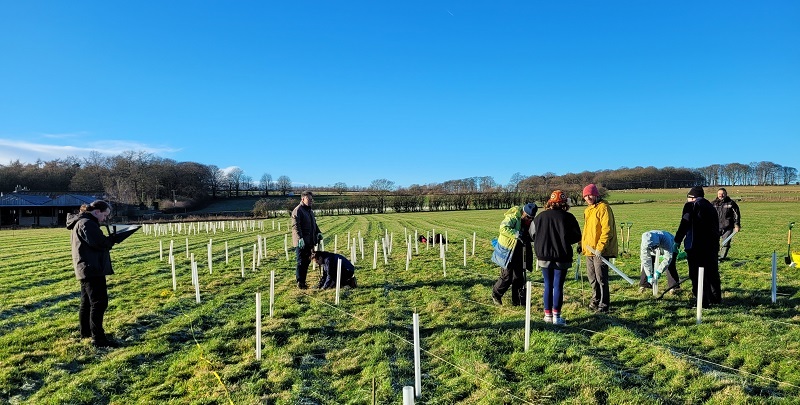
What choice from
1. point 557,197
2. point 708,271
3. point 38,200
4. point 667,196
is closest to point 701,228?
point 708,271

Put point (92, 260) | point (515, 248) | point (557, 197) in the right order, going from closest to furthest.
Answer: point (92, 260) < point (557, 197) < point (515, 248)

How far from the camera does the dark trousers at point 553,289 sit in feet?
20.7

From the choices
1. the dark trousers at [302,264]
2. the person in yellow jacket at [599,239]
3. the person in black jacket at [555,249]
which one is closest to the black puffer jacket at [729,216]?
the person in yellow jacket at [599,239]

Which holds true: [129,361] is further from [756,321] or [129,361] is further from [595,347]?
[756,321]

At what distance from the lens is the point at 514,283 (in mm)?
7559

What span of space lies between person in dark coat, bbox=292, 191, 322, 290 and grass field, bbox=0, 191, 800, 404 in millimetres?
563

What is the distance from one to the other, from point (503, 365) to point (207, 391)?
10.7ft

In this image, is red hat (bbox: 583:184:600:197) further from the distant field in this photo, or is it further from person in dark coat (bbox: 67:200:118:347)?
the distant field

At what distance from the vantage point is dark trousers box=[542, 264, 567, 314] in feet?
20.7

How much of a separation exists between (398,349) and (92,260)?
4283 millimetres

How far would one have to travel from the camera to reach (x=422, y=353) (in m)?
5.51

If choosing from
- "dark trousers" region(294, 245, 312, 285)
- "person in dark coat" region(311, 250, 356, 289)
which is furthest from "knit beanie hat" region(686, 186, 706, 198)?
"dark trousers" region(294, 245, 312, 285)

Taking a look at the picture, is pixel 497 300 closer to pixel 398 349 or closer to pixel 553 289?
pixel 553 289

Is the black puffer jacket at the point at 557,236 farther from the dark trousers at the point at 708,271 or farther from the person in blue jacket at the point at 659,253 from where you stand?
the dark trousers at the point at 708,271
